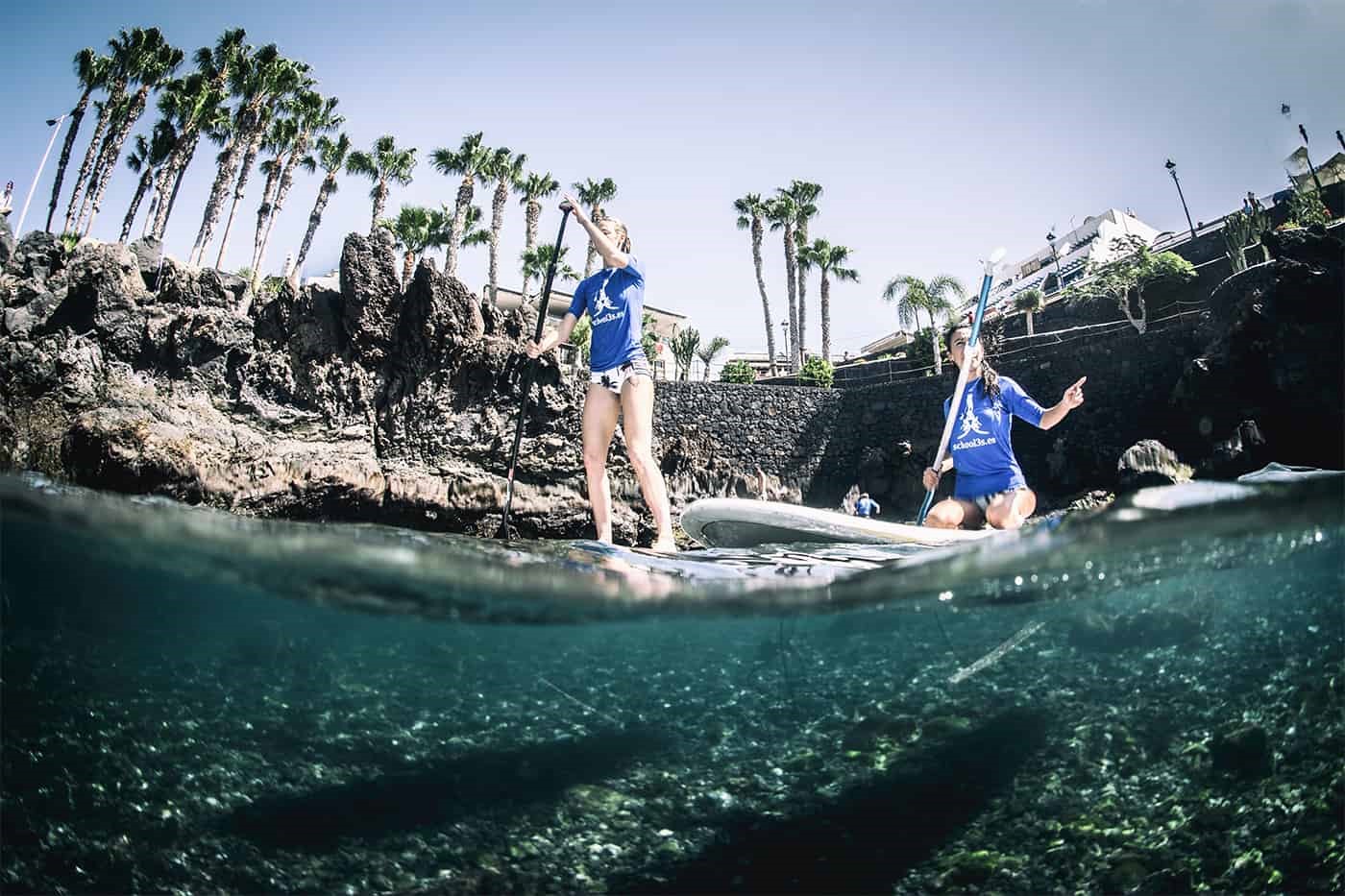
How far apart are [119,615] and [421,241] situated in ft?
118

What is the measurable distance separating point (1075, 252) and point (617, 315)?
176ft

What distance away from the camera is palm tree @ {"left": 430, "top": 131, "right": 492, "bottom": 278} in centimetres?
3622

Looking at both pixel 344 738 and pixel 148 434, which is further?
pixel 148 434

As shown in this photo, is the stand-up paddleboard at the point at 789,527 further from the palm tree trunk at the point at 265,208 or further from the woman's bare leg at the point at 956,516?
the palm tree trunk at the point at 265,208

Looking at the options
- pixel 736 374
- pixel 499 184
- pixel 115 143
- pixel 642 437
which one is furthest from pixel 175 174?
pixel 642 437

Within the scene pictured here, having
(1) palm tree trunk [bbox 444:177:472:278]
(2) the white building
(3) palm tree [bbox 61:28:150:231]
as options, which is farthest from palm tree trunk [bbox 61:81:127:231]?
(2) the white building

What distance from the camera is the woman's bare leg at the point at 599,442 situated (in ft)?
17.2

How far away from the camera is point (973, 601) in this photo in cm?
496

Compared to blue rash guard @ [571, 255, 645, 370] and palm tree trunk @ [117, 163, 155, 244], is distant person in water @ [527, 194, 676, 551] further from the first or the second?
palm tree trunk @ [117, 163, 155, 244]

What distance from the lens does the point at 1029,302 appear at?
36.8m

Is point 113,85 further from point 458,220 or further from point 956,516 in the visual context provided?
point 956,516

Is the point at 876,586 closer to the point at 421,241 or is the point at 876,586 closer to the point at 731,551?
the point at 731,551

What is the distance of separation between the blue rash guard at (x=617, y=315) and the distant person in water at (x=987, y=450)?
2578 millimetres

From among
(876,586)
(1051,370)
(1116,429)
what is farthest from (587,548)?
(1051,370)
